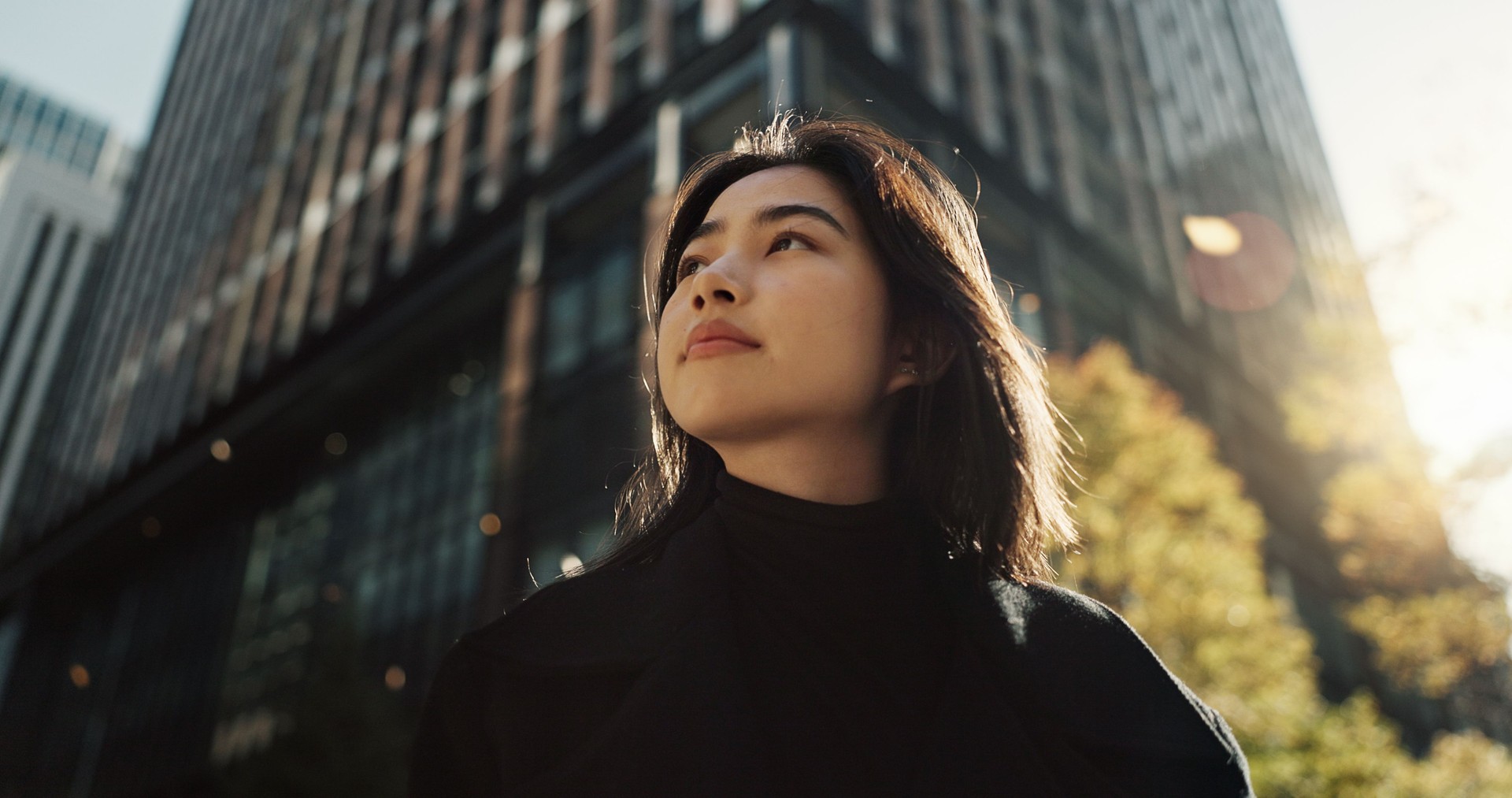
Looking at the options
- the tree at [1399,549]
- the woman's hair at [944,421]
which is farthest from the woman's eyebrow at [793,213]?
the tree at [1399,549]

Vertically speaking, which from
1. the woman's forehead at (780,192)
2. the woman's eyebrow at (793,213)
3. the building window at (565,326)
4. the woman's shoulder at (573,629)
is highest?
the building window at (565,326)

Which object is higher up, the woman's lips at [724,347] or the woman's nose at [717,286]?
the woman's nose at [717,286]

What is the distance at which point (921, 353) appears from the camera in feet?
5.69

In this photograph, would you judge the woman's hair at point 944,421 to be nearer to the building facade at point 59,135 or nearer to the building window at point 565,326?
the building window at point 565,326

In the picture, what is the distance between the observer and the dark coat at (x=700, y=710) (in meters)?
1.19

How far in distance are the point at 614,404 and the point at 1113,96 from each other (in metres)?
17.3

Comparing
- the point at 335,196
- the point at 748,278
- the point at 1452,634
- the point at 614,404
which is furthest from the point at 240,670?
the point at 748,278

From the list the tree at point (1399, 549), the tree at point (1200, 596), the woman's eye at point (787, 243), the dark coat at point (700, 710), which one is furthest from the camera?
the tree at point (1399, 549)

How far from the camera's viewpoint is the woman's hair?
1669 millimetres

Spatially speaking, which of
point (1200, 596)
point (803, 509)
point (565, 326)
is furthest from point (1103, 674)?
point (565, 326)

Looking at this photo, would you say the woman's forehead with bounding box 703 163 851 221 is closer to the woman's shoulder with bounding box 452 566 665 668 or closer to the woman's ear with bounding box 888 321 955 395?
the woman's ear with bounding box 888 321 955 395

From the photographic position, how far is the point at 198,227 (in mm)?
36000

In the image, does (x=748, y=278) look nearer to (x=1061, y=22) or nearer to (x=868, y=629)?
(x=868, y=629)

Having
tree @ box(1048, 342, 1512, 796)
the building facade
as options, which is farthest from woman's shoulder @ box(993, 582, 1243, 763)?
the building facade
